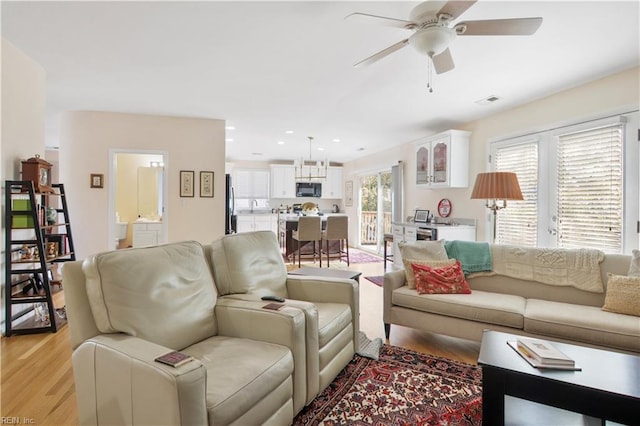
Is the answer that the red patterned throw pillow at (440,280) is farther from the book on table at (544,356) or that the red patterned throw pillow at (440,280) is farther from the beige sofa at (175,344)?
the beige sofa at (175,344)

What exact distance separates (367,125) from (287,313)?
4019 millimetres

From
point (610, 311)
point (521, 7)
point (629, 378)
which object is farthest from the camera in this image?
point (610, 311)

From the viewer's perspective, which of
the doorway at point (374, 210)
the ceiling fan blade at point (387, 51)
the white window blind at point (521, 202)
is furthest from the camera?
the doorway at point (374, 210)

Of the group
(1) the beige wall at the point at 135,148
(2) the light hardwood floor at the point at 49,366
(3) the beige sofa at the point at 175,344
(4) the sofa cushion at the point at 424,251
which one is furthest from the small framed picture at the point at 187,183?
(4) the sofa cushion at the point at 424,251

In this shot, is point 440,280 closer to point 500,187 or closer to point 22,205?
point 500,187

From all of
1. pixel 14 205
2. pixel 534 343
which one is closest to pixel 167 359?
pixel 534 343

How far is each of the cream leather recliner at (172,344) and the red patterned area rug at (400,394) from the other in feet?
1.30

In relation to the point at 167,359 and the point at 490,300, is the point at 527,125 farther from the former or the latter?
the point at 167,359

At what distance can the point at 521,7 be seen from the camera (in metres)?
2.08

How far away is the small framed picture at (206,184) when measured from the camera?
499cm

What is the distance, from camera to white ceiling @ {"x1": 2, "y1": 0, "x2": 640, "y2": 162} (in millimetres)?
2156

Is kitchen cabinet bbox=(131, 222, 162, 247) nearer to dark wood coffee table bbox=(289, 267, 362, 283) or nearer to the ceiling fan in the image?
dark wood coffee table bbox=(289, 267, 362, 283)

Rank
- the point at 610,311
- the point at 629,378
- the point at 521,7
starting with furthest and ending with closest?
the point at 610,311, the point at 521,7, the point at 629,378

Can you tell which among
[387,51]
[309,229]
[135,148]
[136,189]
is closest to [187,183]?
[135,148]
